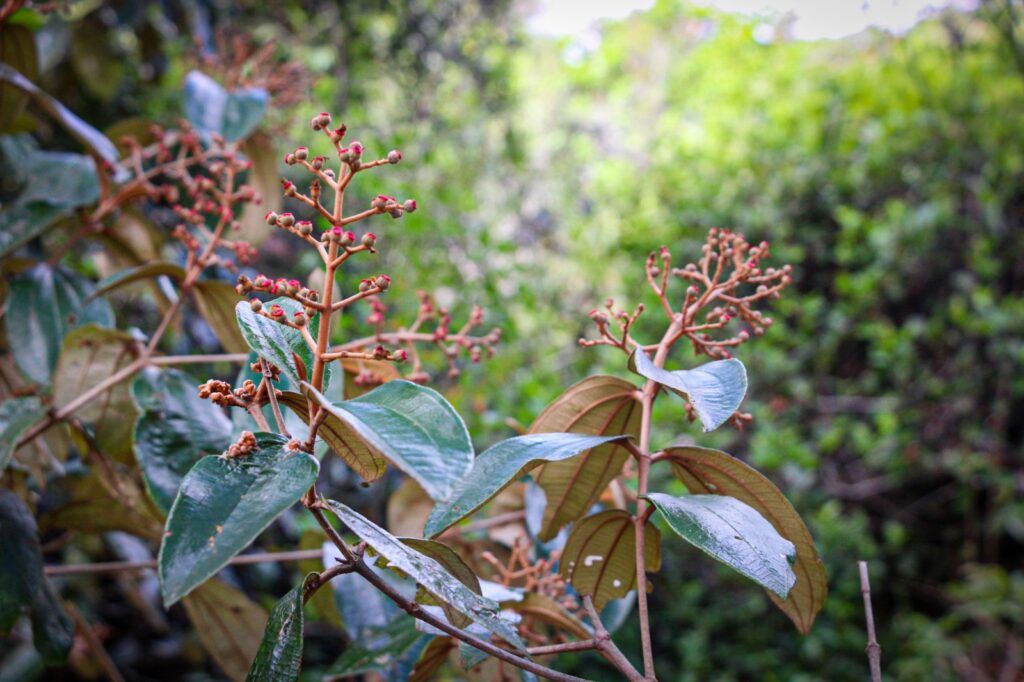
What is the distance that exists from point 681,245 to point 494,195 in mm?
720

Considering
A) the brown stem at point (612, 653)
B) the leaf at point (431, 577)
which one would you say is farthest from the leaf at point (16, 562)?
the brown stem at point (612, 653)

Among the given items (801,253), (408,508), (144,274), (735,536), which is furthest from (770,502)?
(801,253)

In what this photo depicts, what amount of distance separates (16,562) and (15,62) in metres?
0.68

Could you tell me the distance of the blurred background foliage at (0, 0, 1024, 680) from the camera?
212cm

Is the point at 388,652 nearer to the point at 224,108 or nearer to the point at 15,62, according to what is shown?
the point at 224,108

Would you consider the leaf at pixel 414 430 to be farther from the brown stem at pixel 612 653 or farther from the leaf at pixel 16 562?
the leaf at pixel 16 562

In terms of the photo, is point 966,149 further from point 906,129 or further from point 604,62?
point 604,62

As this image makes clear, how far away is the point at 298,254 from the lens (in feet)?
6.42

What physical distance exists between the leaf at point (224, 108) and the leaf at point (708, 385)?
2.12ft

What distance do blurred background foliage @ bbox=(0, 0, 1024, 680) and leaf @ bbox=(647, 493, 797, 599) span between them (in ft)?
4.09

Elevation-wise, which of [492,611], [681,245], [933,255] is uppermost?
[492,611]

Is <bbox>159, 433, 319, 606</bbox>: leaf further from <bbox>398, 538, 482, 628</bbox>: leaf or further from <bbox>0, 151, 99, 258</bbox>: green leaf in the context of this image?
<bbox>0, 151, 99, 258</bbox>: green leaf

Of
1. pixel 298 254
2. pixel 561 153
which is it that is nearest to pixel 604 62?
pixel 561 153

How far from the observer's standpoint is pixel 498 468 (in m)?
0.47
